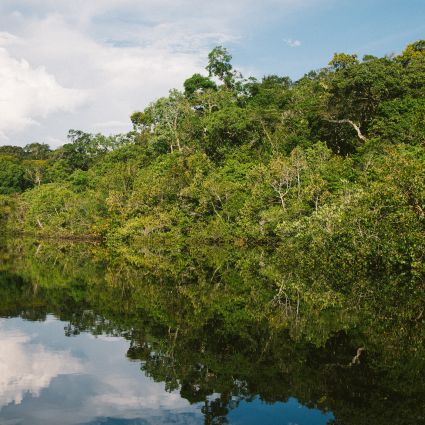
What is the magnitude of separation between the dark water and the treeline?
5.67 m

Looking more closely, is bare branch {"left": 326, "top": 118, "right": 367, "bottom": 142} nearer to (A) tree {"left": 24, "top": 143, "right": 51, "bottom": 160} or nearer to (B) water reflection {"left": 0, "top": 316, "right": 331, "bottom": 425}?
(B) water reflection {"left": 0, "top": 316, "right": 331, "bottom": 425}

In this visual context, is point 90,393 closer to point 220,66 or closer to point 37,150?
point 220,66

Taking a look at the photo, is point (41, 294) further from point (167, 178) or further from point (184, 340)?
point (167, 178)

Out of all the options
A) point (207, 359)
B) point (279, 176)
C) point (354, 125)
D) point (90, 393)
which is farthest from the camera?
point (354, 125)

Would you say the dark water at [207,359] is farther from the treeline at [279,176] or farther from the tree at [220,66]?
the tree at [220,66]

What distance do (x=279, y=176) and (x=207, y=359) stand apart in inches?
1182

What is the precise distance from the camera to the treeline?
854 inches

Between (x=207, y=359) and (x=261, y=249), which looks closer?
(x=207, y=359)

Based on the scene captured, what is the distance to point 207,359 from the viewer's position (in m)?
10.8

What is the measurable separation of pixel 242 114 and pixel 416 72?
18.0 m

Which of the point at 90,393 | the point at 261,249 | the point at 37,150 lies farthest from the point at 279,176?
the point at 37,150

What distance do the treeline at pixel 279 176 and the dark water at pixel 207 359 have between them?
5666 mm

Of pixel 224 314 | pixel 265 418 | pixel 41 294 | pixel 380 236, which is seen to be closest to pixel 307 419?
pixel 265 418

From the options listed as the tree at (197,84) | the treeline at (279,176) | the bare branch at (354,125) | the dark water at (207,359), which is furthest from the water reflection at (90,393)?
the tree at (197,84)
